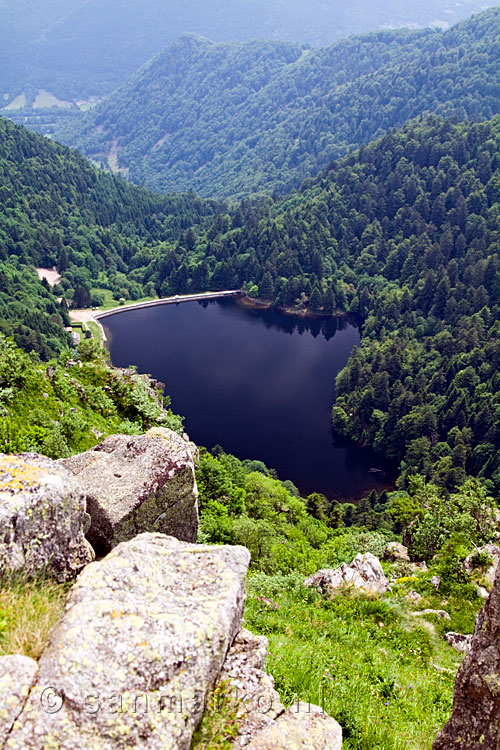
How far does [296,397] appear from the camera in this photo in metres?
118

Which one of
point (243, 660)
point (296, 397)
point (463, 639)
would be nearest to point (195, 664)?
point (243, 660)

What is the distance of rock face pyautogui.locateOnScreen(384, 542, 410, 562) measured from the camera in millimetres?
35150

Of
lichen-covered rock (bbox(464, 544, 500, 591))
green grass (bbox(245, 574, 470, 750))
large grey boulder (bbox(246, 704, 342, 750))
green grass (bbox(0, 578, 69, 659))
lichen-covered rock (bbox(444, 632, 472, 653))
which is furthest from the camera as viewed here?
lichen-covered rock (bbox(464, 544, 500, 591))

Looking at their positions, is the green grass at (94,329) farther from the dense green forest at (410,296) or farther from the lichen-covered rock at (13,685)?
the lichen-covered rock at (13,685)

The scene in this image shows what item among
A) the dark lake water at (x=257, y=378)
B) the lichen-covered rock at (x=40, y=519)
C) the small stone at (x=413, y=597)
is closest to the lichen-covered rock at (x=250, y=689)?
the lichen-covered rock at (x=40, y=519)

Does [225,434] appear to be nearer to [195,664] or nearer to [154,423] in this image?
[154,423]

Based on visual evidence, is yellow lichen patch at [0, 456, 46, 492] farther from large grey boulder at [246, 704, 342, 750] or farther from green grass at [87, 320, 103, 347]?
green grass at [87, 320, 103, 347]

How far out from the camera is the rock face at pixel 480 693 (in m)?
8.66

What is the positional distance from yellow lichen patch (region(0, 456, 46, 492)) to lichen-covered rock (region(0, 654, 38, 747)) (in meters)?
3.32

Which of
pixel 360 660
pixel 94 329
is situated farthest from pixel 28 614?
pixel 94 329

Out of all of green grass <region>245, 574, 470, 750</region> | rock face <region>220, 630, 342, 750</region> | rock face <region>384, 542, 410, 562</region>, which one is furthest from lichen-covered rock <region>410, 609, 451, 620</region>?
rock face <region>384, 542, 410, 562</region>

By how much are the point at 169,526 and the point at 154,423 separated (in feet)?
73.2

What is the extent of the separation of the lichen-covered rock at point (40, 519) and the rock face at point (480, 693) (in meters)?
7.37

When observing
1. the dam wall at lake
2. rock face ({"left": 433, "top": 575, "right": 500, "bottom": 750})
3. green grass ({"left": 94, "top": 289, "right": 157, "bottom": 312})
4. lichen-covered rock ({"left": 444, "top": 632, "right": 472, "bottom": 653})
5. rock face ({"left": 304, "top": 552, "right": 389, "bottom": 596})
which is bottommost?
green grass ({"left": 94, "top": 289, "right": 157, "bottom": 312})
